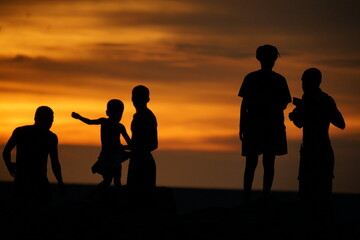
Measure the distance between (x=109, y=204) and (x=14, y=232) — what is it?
225 cm

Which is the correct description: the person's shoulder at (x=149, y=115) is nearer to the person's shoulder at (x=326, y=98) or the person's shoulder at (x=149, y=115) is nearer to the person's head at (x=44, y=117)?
the person's head at (x=44, y=117)

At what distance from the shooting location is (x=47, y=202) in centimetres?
1473

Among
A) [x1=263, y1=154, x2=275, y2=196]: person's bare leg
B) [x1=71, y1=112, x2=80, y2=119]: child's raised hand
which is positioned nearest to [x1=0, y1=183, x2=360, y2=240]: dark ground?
[x1=263, y1=154, x2=275, y2=196]: person's bare leg

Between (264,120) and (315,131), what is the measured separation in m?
1.04

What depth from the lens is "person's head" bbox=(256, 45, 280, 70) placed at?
15.6 meters

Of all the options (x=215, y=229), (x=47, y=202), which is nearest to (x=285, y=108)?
(x=215, y=229)

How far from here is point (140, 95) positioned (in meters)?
15.6

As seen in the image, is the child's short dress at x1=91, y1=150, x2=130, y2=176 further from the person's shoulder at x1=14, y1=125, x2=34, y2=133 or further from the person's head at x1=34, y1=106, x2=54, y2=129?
the person's shoulder at x1=14, y1=125, x2=34, y2=133

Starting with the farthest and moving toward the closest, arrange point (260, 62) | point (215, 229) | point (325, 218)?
point (260, 62) < point (325, 218) < point (215, 229)

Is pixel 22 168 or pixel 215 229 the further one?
pixel 22 168

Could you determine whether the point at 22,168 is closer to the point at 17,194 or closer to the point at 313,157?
the point at 17,194

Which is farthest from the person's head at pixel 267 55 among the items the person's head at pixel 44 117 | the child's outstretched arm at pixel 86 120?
the person's head at pixel 44 117

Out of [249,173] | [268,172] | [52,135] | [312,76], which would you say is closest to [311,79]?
[312,76]

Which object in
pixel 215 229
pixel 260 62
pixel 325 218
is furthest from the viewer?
pixel 260 62
